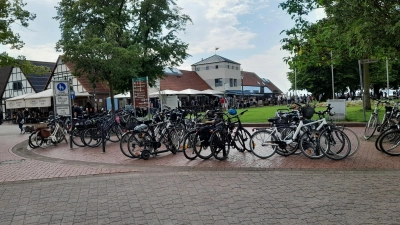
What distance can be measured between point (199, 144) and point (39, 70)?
606 inches

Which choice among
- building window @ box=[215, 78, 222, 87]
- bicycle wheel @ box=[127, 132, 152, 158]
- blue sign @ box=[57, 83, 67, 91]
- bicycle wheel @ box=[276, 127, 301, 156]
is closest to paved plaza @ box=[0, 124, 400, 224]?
bicycle wheel @ box=[276, 127, 301, 156]

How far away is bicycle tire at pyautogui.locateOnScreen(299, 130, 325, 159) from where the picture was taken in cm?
792

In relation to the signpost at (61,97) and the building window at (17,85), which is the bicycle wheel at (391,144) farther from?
the building window at (17,85)

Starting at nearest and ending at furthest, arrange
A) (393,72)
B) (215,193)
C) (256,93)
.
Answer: (215,193) → (393,72) → (256,93)

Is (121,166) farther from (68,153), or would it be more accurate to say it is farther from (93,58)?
(93,58)

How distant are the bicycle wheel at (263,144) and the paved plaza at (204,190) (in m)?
0.22

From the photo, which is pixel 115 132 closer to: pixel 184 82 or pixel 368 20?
pixel 368 20

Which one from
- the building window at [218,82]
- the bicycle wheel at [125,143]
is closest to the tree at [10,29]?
the bicycle wheel at [125,143]

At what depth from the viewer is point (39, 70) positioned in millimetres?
20375

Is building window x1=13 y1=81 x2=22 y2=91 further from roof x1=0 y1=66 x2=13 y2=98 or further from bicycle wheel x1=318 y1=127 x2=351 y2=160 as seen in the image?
bicycle wheel x1=318 y1=127 x2=351 y2=160

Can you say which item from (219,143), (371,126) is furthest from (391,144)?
(219,143)

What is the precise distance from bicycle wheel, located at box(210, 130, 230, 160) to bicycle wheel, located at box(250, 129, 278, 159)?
0.66 m

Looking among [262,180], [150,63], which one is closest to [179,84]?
[150,63]

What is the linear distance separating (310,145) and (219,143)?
2.07 metres
